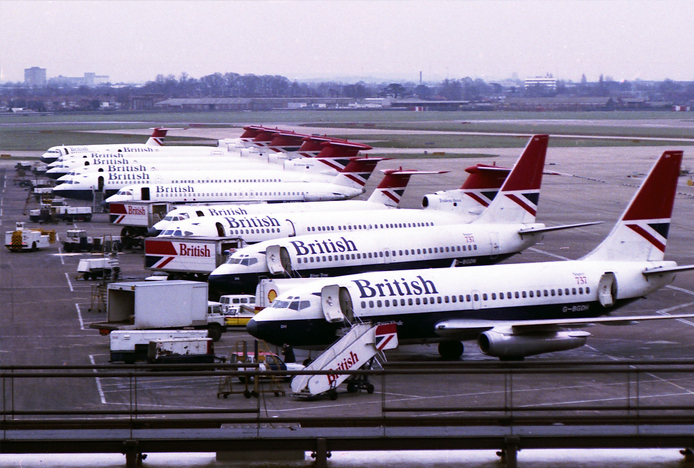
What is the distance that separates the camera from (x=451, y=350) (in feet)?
124

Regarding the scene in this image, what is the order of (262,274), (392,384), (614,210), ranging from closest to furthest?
(392,384) → (262,274) → (614,210)

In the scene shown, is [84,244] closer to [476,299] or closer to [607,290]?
[476,299]

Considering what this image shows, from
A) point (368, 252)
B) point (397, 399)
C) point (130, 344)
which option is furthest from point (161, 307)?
point (397, 399)

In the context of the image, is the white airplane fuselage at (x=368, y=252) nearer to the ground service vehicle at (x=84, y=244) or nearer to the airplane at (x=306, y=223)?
the airplane at (x=306, y=223)

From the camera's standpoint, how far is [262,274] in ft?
154

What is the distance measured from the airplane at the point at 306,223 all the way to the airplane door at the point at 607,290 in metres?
18.2

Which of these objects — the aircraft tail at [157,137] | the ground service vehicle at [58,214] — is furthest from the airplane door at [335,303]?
the aircraft tail at [157,137]

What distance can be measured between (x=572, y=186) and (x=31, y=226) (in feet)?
203

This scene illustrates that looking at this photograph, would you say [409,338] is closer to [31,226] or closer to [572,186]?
[31,226]

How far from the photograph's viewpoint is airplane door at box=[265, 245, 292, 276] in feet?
→ 153

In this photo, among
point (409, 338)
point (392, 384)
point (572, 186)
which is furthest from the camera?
point (572, 186)

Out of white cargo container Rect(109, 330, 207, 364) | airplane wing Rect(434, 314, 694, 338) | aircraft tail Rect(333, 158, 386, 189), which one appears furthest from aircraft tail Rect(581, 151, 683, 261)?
aircraft tail Rect(333, 158, 386, 189)

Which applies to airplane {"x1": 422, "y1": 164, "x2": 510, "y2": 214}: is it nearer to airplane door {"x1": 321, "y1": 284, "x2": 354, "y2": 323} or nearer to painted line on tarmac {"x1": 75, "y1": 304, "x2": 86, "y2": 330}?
painted line on tarmac {"x1": 75, "y1": 304, "x2": 86, "y2": 330}

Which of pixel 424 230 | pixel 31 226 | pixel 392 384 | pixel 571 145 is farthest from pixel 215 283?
pixel 571 145
